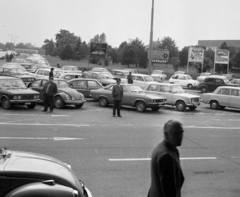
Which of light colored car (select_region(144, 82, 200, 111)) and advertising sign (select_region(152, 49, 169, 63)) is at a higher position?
advertising sign (select_region(152, 49, 169, 63))

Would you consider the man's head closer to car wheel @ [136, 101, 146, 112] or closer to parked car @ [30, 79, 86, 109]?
parked car @ [30, 79, 86, 109]

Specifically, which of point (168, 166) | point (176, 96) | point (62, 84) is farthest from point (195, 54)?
point (168, 166)

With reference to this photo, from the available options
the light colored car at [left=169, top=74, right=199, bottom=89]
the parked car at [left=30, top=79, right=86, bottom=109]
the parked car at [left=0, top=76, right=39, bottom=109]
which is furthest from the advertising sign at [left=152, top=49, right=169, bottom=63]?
the parked car at [left=0, top=76, right=39, bottom=109]

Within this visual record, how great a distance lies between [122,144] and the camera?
11359mm

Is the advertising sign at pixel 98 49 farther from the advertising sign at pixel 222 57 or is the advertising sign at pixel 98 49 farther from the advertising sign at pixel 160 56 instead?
the advertising sign at pixel 222 57

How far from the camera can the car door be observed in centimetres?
2189

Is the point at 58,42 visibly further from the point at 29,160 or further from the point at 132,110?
the point at 29,160

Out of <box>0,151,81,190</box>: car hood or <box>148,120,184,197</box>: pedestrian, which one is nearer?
<box>148,120,184,197</box>: pedestrian

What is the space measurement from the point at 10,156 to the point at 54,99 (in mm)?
14655

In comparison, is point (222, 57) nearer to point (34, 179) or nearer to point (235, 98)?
point (235, 98)

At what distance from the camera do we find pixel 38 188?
4.27 m

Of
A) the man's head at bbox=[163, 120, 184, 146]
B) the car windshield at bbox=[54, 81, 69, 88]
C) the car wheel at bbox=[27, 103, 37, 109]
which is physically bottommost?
the car wheel at bbox=[27, 103, 37, 109]

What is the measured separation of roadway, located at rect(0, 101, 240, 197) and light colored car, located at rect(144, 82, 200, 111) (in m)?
1.83

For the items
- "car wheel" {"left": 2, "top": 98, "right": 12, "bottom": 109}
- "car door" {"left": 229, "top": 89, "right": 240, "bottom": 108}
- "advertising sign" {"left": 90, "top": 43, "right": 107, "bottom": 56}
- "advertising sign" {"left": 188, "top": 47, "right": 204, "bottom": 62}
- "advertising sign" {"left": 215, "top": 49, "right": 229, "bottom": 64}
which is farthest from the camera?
"advertising sign" {"left": 215, "top": 49, "right": 229, "bottom": 64}
